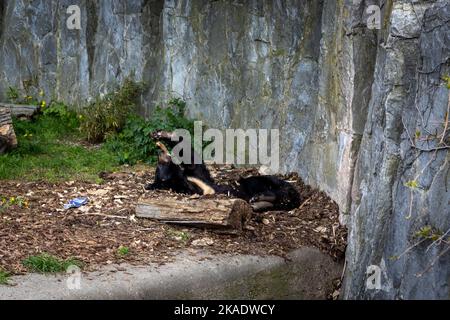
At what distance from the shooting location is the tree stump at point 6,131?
10.6 meters

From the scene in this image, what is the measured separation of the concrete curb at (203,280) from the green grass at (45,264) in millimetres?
123

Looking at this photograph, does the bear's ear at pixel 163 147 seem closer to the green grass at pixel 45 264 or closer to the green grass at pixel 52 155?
the green grass at pixel 52 155

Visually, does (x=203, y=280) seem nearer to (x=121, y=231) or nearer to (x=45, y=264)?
(x=121, y=231)

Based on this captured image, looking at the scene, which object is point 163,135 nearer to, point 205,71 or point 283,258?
point 205,71

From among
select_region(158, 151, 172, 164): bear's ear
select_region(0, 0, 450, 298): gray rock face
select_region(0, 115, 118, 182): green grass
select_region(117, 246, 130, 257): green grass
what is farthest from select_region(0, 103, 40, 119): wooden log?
select_region(117, 246, 130, 257): green grass

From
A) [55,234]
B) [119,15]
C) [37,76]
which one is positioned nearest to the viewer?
[55,234]

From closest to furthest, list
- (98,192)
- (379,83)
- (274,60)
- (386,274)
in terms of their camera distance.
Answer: (386,274)
(379,83)
(98,192)
(274,60)

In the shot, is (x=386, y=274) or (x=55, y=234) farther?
(x=55, y=234)

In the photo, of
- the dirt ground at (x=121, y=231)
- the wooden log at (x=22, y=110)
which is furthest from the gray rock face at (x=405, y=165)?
the wooden log at (x=22, y=110)

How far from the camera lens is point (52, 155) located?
11.2 meters

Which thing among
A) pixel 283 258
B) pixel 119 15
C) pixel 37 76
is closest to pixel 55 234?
pixel 283 258

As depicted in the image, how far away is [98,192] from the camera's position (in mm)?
9305
